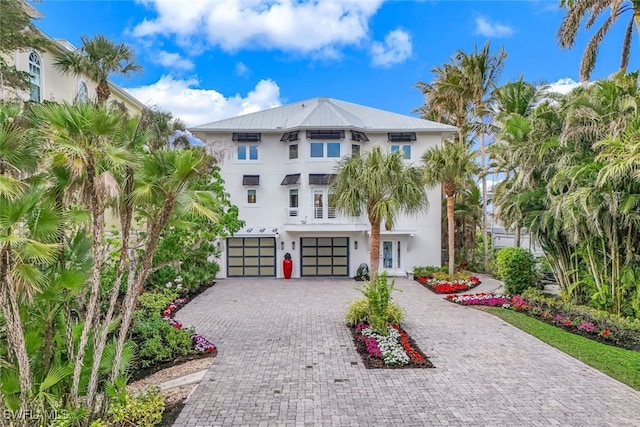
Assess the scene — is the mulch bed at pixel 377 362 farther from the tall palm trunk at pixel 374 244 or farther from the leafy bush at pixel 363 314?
the tall palm trunk at pixel 374 244

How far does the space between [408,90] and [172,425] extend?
2845cm

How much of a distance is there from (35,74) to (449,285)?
20.8 meters

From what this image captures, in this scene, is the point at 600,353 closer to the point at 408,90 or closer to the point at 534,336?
the point at 534,336

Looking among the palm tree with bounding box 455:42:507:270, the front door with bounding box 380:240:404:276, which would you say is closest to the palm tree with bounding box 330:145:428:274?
the front door with bounding box 380:240:404:276

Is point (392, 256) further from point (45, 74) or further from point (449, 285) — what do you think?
point (45, 74)

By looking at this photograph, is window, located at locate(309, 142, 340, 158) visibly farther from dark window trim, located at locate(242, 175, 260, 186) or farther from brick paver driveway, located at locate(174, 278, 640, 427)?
brick paver driveway, located at locate(174, 278, 640, 427)

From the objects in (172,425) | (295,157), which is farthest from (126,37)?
(172,425)

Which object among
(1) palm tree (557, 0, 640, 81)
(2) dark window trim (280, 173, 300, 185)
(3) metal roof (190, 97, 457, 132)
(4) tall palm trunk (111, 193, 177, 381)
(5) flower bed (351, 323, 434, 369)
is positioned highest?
(1) palm tree (557, 0, 640, 81)

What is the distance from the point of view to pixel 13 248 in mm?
4504

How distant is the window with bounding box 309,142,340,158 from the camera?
2084 centimetres

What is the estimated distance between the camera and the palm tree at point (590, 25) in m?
15.6

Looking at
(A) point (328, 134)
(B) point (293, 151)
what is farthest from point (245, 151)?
(A) point (328, 134)

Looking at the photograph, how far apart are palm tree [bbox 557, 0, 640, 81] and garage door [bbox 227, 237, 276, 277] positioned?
657 inches

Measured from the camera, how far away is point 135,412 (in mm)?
5344
